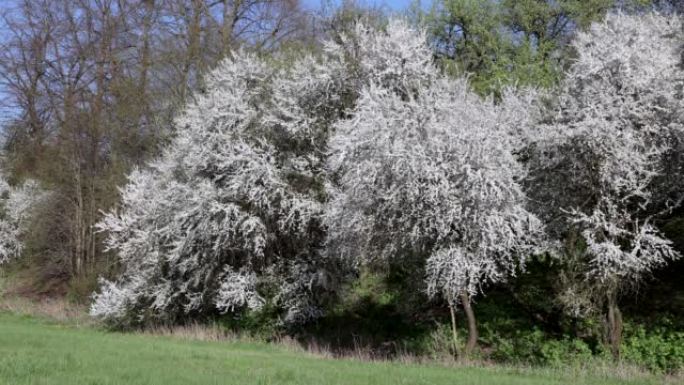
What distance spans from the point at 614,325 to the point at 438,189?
497cm

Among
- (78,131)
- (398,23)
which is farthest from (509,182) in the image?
(78,131)

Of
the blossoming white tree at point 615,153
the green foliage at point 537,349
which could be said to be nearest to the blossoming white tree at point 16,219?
the green foliage at point 537,349

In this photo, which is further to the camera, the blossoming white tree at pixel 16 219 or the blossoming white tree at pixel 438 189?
the blossoming white tree at pixel 16 219

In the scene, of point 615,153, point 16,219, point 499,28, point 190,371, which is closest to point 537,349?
point 615,153

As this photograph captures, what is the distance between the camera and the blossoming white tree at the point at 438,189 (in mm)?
12875

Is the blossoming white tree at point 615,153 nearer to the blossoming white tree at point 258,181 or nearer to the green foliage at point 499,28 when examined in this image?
the blossoming white tree at point 258,181

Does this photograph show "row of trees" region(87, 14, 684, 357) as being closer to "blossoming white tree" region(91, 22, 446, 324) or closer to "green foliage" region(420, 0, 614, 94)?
"blossoming white tree" region(91, 22, 446, 324)

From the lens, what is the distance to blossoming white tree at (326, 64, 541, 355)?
1288cm

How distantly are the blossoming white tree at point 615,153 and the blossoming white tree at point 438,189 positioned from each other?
95 centimetres

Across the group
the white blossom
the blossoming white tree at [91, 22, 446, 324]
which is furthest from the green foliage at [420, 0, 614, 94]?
the white blossom

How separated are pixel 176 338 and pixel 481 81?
1411cm

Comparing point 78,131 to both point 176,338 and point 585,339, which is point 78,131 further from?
point 585,339

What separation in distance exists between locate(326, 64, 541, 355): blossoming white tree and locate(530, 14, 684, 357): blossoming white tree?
3.11 ft

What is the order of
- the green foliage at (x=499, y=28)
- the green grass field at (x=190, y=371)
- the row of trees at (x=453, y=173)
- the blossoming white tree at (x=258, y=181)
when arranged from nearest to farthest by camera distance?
the green grass field at (x=190, y=371), the row of trees at (x=453, y=173), the blossoming white tree at (x=258, y=181), the green foliage at (x=499, y=28)
